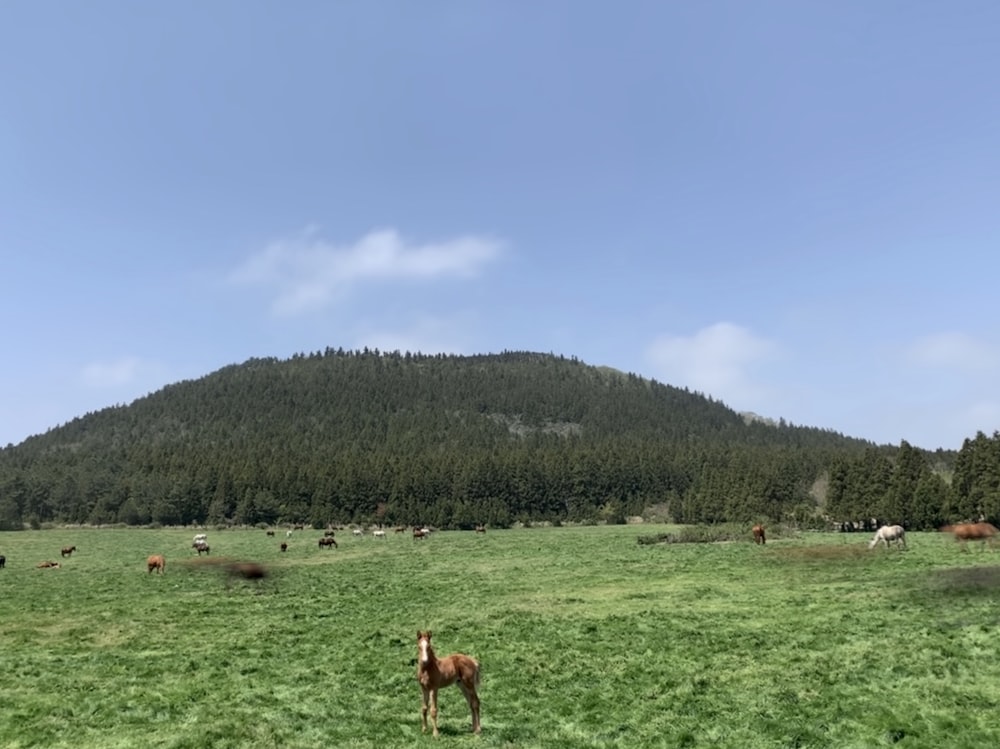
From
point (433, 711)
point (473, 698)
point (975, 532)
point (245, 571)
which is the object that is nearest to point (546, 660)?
point (473, 698)

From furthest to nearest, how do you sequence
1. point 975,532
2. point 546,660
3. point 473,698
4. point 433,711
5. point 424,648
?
point 975,532 < point 546,660 < point 473,698 < point 433,711 < point 424,648

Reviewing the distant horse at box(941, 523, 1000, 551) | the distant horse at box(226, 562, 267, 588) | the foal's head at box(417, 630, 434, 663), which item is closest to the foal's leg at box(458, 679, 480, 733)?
the foal's head at box(417, 630, 434, 663)

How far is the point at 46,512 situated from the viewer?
575 ft

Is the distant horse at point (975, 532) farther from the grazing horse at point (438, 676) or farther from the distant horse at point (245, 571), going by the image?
the distant horse at point (245, 571)

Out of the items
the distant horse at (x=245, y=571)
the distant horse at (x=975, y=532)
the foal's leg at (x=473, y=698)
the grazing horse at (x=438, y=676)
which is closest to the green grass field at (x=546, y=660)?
the foal's leg at (x=473, y=698)

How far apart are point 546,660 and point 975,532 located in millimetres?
36224

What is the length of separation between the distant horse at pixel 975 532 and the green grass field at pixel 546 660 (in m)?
3.75

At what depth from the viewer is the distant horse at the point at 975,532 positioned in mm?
43344

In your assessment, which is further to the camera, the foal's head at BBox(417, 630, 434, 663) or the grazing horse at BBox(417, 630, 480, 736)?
the grazing horse at BBox(417, 630, 480, 736)

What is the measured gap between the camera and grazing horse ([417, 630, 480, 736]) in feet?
48.9

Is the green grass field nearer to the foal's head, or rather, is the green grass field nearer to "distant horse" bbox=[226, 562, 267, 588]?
the foal's head

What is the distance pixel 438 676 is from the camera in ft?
50.1

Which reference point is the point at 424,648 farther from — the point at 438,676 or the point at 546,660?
the point at 546,660

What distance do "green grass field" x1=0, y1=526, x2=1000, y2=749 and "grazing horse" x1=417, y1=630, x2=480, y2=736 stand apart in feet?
1.85
